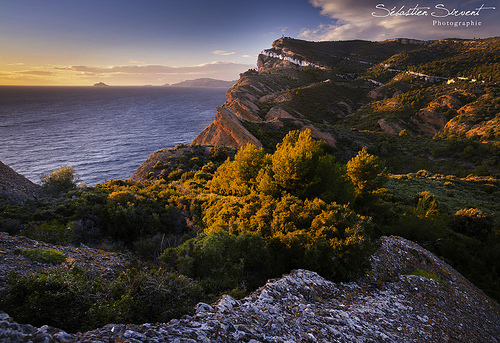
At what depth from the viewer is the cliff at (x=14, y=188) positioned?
14.1m

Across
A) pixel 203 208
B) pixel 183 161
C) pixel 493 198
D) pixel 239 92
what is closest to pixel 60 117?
pixel 239 92

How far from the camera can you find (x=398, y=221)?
53.9 feet

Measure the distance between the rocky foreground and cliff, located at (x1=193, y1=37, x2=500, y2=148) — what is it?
28.4 meters

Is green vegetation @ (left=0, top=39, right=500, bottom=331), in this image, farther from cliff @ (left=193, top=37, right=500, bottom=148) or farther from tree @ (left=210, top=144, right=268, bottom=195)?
cliff @ (left=193, top=37, right=500, bottom=148)

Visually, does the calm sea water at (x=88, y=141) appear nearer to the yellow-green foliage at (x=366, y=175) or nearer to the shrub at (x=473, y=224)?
the yellow-green foliage at (x=366, y=175)

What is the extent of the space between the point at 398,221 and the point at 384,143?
32495 millimetres

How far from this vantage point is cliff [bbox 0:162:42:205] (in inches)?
554

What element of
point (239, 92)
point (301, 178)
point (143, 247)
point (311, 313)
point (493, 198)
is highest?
point (239, 92)

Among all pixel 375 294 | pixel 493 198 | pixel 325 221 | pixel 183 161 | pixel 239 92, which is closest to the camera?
pixel 375 294

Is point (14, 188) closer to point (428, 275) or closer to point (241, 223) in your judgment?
point (241, 223)

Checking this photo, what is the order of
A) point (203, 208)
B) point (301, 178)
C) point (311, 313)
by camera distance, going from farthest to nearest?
point (203, 208) → point (301, 178) → point (311, 313)

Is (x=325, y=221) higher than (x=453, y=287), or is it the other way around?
(x=325, y=221)

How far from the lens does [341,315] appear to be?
628 centimetres

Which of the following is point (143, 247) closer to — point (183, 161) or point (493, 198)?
point (183, 161)
